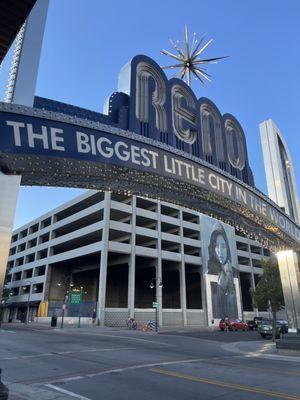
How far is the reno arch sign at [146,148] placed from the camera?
5695mm

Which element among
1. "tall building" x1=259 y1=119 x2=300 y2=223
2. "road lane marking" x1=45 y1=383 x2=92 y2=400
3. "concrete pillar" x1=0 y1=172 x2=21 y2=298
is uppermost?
"tall building" x1=259 y1=119 x2=300 y2=223

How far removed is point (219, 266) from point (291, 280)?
50137 millimetres

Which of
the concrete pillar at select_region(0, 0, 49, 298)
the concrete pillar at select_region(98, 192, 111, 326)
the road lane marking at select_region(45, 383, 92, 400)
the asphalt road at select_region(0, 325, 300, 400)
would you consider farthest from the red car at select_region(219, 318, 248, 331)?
the concrete pillar at select_region(0, 0, 49, 298)

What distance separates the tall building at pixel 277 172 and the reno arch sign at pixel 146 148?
2.92 metres

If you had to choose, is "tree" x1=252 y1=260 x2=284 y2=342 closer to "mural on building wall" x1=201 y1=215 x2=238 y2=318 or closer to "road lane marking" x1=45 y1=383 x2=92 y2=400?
"road lane marking" x1=45 y1=383 x2=92 y2=400

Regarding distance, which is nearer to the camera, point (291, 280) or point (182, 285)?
point (291, 280)

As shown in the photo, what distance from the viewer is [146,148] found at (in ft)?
23.3

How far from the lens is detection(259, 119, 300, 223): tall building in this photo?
43.4 feet

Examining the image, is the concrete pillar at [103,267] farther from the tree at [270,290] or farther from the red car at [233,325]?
the tree at [270,290]

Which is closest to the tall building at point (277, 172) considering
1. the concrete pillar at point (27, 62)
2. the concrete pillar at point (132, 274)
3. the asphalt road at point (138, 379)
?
the asphalt road at point (138, 379)

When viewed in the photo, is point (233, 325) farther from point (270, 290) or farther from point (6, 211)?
point (6, 211)

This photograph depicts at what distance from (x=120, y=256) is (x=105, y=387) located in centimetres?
4546

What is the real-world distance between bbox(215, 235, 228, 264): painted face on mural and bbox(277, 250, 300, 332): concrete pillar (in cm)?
4947

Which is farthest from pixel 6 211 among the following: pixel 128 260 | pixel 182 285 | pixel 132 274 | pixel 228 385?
pixel 182 285
